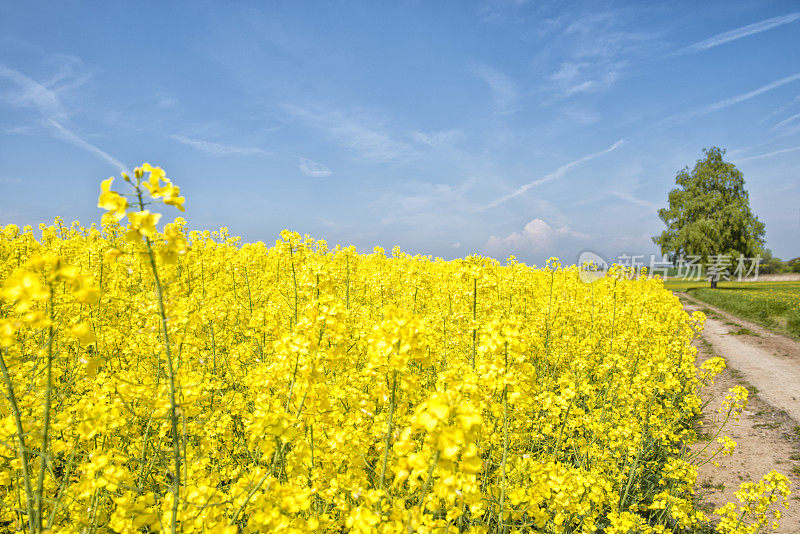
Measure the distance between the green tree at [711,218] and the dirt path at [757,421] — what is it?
981 inches

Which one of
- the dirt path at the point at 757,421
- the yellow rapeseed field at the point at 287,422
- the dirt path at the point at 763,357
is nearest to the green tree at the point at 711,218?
the dirt path at the point at 763,357

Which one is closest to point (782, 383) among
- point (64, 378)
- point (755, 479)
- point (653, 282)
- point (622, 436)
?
point (755, 479)

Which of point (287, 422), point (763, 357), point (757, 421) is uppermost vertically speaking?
point (287, 422)

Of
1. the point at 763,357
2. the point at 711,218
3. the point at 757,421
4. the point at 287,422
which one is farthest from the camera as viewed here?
the point at 711,218

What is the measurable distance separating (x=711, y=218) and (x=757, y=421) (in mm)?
36628

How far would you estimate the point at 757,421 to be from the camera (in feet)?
25.2

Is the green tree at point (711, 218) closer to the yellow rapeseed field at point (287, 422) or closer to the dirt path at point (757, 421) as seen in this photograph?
the dirt path at point (757, 421)

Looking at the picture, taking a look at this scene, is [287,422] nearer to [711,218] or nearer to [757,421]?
[757,421]

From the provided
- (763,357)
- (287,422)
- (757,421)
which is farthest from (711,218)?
(287,422)

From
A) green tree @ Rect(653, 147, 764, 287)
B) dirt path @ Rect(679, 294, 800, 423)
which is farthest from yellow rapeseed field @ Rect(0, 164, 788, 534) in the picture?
green tree @ Rect(653, 147, 764, 287)

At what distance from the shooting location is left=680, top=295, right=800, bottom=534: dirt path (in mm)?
5598

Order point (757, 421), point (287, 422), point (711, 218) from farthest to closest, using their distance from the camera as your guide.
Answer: point (711, 218), point (757, 421), point (287, 422)

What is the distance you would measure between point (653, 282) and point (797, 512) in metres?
13.2

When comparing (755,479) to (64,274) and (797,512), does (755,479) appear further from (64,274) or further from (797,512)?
(64,274)
